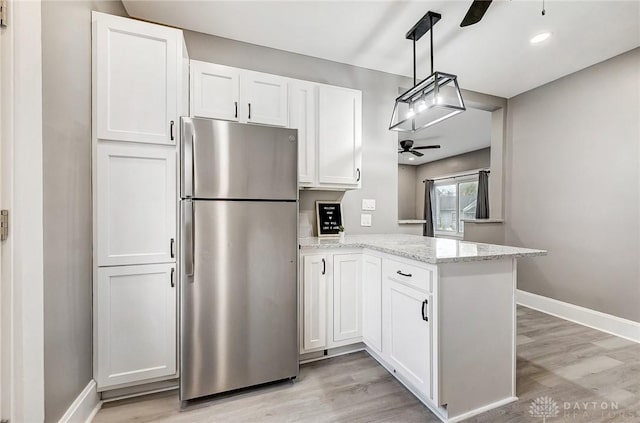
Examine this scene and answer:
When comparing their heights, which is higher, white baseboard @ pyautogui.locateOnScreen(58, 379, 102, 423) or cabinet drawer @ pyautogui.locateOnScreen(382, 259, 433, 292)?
cabinet drawer @ pyautogui.locateOnScreen(382, 259, 433, 292)

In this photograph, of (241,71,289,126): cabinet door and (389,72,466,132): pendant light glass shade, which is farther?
(241,71,289,126): cabinet door

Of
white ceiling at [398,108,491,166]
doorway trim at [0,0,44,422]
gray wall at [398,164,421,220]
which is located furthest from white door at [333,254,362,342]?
gray wall at [398,164,421,220]

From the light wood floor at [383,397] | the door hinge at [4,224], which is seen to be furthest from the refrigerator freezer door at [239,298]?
the door hinge at [4,224]

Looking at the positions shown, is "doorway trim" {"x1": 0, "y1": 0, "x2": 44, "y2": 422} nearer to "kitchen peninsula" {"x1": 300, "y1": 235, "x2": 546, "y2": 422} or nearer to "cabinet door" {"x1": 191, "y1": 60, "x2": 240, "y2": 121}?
"cabinet door" {"x1": 191, "y1": 60, "x2": 240, "y2": 121}

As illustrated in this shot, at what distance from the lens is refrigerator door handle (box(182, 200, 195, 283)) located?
1.63m

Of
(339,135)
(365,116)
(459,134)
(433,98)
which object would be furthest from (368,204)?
(459,134)

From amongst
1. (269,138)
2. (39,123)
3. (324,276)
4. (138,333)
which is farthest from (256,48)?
(138,333)

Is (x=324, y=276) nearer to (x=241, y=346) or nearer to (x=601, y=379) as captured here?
(x=241, y=346)

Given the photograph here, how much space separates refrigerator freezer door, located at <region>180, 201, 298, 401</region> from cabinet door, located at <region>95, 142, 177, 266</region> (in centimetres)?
27

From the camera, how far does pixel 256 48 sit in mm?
2553

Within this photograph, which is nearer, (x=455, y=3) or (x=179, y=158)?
(x=179, y=158)

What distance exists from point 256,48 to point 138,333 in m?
2.52

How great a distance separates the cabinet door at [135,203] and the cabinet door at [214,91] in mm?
497

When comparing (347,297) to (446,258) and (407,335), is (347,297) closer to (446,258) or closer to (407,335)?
(407,335)
